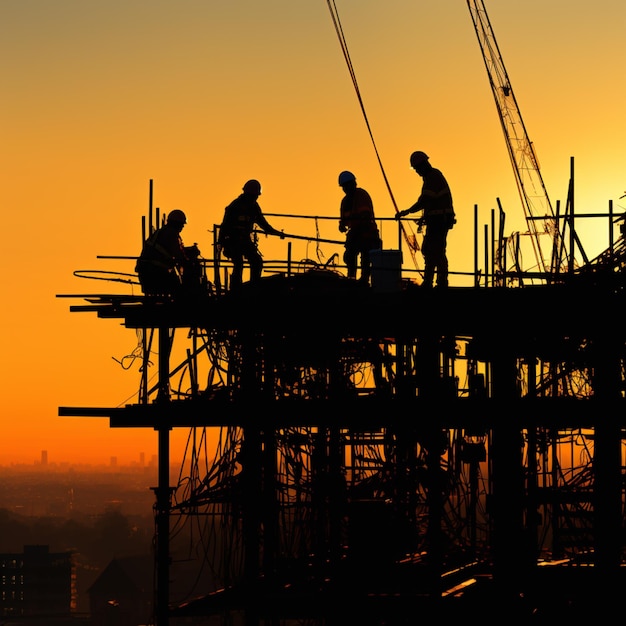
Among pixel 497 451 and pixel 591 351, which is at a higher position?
pixel 591 351

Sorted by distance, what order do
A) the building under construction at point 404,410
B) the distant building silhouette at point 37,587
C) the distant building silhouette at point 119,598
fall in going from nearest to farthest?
the building under construction at point 404,410 → the distant building silhouette at point 119,598 → the distant building silhouette at point 37,587

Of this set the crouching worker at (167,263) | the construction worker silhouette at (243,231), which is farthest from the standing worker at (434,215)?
the crouching worker at (167,263)

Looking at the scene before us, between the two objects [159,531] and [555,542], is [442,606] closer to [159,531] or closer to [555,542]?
[159,531]

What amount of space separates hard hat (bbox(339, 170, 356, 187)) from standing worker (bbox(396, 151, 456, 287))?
2173mm

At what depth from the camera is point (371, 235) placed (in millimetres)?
31266

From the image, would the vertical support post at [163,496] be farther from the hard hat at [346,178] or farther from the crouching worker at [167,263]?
the hard hat at [346,178]

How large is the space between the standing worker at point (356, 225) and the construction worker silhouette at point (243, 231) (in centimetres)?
154

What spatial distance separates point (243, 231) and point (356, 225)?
226 centimetres

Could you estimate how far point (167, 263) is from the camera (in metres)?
29.8

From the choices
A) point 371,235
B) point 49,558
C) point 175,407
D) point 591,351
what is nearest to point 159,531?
point 175,407

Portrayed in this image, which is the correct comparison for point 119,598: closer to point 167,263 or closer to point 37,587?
point 37,587

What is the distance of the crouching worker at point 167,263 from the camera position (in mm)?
29812

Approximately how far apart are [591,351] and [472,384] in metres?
6.24

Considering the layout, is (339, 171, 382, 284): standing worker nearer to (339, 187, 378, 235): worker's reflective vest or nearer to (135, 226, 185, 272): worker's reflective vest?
(339, 187, 378, 235): worker's reflective vest
